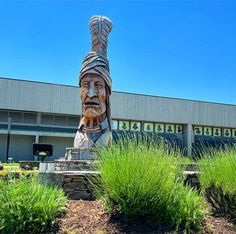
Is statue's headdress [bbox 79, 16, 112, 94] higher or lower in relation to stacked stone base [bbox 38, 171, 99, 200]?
higher

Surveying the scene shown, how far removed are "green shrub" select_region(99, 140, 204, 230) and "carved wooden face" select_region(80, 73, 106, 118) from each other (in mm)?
6592

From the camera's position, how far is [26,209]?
5.07 meters

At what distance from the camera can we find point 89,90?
12133mm

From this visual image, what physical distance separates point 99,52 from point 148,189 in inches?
332

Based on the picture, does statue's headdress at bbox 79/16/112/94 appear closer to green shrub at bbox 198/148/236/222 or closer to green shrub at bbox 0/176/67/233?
green shrub at bbox 198/148/236/222

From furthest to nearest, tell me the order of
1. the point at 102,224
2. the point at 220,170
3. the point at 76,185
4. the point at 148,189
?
the point at 76,185 < the point at 220,170 < the point at 102,224 < the point at 148,189

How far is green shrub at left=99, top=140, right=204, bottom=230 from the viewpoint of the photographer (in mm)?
5199

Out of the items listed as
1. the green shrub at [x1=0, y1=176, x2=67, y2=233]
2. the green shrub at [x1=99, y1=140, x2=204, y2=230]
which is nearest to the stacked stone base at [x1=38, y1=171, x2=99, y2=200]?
the green shrub at [x1=99, y1=140, x2=204, y2=230]

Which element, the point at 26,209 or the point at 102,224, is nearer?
the point at 26,209

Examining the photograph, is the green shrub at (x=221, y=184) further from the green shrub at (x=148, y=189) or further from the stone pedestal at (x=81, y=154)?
the stone pedestal at (x=81, y=154)

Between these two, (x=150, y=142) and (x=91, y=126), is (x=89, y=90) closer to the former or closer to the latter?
(x=91, y=126)

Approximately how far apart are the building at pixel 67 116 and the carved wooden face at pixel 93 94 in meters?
23.8

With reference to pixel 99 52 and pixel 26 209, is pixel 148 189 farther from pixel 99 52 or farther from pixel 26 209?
pixel 99 52

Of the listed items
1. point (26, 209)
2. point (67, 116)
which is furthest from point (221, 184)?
point (67, 116)
